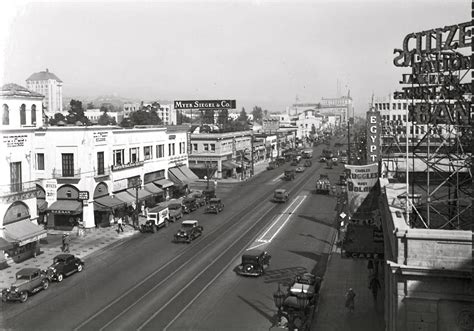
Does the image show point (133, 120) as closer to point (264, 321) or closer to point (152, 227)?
point (152, 227)

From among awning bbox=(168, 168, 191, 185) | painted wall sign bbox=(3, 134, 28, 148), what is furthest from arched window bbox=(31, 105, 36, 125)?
awning bbox=(168, 168, 191, 185)

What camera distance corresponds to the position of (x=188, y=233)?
40.1 m

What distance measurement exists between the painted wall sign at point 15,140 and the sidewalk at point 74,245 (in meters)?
8.08

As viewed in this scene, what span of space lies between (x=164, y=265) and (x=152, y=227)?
11108 millimetres

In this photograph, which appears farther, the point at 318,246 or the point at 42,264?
the point at 318,246

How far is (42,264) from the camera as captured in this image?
114 feet

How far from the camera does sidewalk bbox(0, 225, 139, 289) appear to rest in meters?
33.6

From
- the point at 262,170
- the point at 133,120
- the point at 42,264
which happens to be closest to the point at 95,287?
the point at 42,264

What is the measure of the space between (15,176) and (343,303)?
24.9 metres

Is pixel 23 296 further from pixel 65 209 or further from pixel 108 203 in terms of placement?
pixel 108 203

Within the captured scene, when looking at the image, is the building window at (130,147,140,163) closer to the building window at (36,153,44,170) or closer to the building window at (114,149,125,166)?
the building window at (114,149,125,166)

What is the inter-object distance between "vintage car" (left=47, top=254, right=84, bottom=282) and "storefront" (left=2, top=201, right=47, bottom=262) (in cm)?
483

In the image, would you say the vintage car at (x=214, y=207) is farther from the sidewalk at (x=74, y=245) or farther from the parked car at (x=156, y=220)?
the sidewalk at (x=74, y=245)

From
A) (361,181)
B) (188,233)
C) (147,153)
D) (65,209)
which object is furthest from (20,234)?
(147,153)
